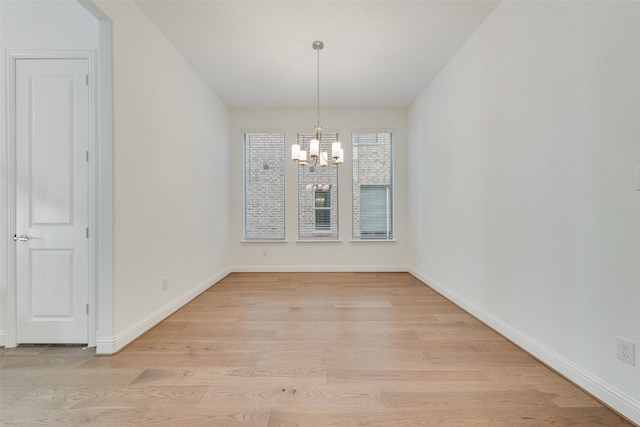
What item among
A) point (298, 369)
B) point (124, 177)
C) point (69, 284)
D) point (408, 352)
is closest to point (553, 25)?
point (408, 352)

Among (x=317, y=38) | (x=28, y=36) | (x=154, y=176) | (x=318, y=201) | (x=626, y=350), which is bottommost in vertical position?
(x=626, y=350)

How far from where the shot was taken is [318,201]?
5262 millimetres

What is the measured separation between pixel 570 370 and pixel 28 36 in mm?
4729

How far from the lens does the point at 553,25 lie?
1912 millimetres

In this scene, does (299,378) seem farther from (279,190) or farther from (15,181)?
(279,190)

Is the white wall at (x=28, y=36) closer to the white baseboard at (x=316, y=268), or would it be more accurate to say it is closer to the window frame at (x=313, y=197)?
the white baseboard at (x=316, y=268)

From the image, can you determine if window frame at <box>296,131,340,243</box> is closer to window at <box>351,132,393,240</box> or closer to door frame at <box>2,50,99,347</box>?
window at <box>351,132,393,240</box>

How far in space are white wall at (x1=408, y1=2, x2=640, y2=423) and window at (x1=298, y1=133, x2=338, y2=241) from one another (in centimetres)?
243

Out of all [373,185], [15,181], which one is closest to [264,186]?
[373,185]

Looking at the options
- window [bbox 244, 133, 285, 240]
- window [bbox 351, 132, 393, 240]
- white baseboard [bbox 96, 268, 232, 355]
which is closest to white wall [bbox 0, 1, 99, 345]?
white baseboard [bbox 96, 268, 232, 355]

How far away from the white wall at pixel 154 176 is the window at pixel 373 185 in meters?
2.66

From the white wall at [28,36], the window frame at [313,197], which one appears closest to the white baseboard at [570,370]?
the window frame at [313,197]

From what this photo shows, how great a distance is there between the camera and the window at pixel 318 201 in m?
5.24

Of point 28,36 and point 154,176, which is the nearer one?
point 28,36
